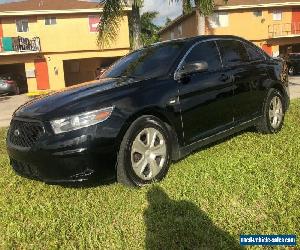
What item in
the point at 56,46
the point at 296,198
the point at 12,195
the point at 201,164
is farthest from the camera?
the point at 56,46

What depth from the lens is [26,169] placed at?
4.54 m

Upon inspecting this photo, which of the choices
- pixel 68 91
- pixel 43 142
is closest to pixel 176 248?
pixel 43 142

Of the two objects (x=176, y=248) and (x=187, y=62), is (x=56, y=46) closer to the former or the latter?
(x=187, y=62)

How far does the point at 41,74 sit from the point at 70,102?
86.9 feet

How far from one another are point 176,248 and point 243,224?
68 centimetres

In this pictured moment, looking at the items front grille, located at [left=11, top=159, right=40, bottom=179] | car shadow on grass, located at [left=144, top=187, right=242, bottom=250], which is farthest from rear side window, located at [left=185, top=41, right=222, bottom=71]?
front grille, located at [left=11, top=159, right=40, bottom=179]

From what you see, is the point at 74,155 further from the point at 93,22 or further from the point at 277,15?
the point at 277,15

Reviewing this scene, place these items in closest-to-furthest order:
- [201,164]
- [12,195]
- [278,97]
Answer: [12,195]
[201,164]
[278,97]

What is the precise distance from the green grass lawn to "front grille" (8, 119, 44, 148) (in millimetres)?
683

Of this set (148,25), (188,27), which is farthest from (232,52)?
(148,25)

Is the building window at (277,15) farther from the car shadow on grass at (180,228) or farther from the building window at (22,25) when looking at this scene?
the car shadow on grass at (180,228)

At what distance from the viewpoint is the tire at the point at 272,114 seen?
645 centimetres

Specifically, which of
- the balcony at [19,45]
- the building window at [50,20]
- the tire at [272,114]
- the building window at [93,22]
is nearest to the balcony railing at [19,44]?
the balcony at [19,45]

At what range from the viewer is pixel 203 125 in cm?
526
